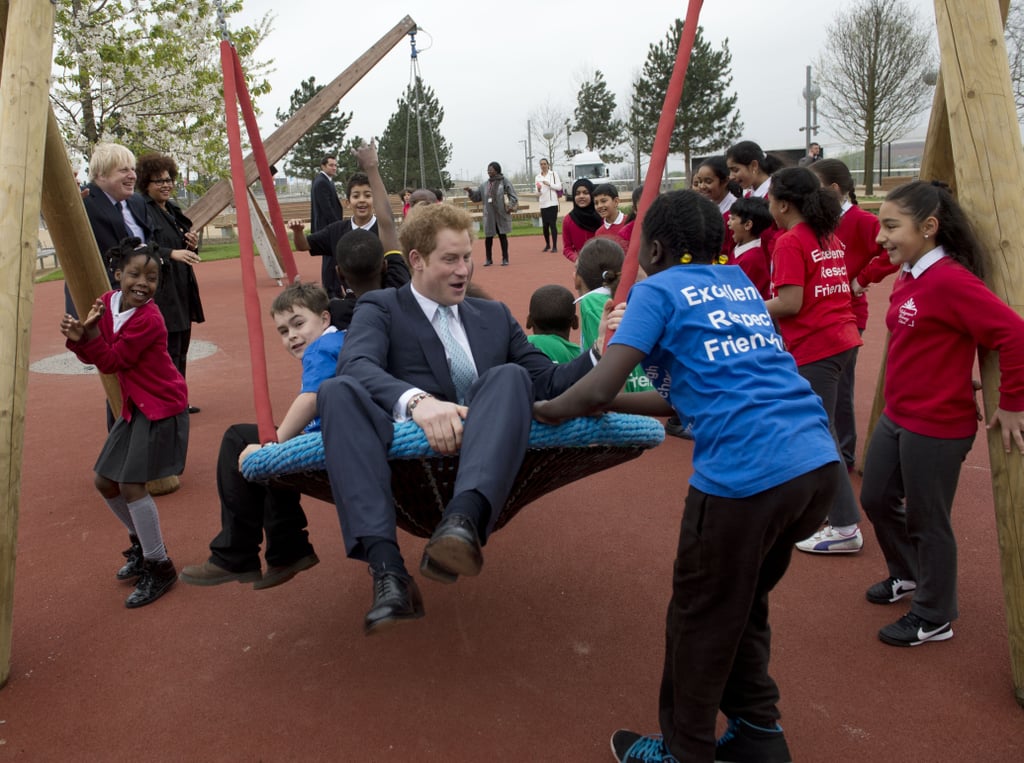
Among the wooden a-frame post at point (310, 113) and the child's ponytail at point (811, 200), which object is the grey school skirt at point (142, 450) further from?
the wooden a-frame post at point (310, 113)

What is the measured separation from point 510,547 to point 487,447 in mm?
1958

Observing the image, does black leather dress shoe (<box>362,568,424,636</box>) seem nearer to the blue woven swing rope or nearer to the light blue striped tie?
the blue woven swing rope

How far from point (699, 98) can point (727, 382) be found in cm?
4631

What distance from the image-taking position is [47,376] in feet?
28.5

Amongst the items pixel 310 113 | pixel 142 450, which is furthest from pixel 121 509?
pixel 310 113

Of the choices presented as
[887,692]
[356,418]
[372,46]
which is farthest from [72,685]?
[372,46]

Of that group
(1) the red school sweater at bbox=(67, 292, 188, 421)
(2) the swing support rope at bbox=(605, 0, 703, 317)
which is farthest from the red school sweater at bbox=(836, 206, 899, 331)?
(1) the red school sweater at bbox=(67, 292, 188, 421)

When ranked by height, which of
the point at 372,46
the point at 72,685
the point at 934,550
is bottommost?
the point at 72,685

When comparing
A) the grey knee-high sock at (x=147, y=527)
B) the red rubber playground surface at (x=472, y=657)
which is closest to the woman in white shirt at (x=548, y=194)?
the red rubber playground surface at (x=472, y=657)

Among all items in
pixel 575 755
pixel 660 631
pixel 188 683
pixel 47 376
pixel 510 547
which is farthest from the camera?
pixel 47 376

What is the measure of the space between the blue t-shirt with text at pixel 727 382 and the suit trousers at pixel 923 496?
0.96 metres

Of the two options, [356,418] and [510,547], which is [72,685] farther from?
[510,547]

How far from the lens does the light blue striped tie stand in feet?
9.70

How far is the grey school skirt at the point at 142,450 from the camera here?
12.2 feet
